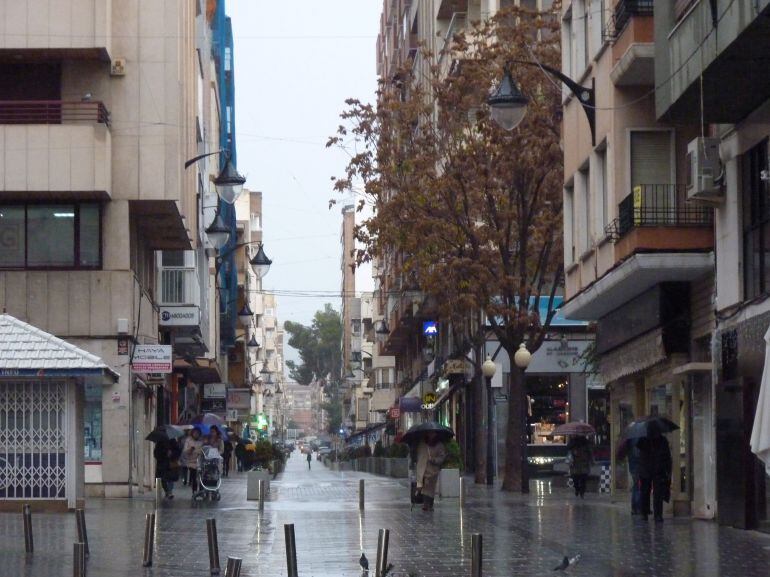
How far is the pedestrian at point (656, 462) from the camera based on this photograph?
82.3 ft

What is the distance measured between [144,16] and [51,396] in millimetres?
10713

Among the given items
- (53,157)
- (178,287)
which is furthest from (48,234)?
(178,287)

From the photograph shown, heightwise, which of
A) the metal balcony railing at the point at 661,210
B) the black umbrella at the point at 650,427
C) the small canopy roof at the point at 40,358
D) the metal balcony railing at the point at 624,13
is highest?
the metal balcony railing at the point at 624,13

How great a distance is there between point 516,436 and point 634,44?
15331mm

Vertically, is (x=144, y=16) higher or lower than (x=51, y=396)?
higher

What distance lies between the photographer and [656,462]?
25.2 metres

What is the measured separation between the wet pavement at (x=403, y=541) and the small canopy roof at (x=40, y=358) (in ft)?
8.24

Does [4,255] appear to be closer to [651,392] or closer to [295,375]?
[651,392]

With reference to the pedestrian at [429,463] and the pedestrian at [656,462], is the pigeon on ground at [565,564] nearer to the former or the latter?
the pedestrian at [656,462]

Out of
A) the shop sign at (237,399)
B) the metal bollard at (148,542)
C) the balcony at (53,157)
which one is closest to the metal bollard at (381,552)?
the metal bollard at (148,542)

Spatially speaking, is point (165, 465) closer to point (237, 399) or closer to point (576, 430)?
point (576, 430)

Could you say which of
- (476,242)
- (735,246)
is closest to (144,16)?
(476,242)

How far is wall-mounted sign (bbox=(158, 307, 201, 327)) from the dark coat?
69.6 feet

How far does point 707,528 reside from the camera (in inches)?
913
